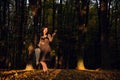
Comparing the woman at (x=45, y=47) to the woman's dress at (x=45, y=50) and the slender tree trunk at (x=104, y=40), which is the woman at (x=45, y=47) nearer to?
the woman's dress at (x=45, y=50)

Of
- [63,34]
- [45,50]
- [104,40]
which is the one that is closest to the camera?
[45,50]

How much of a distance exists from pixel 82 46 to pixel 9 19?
2382 cm

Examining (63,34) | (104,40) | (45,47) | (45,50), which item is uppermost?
(63,34)

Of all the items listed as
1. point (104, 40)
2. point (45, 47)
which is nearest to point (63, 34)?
point (104, 40)

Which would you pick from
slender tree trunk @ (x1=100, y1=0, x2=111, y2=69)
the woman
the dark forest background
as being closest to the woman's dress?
the woman

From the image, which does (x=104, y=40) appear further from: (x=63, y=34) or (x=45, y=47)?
(x=63, y=34)

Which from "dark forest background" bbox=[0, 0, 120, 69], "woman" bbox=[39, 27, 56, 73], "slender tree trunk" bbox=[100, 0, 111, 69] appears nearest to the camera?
"woman" bbox=[39, 27, 56, 73]

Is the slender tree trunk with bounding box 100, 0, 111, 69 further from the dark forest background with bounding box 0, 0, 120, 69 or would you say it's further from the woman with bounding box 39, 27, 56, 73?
the dark forest background with bounding box 0, 0, 120, 69

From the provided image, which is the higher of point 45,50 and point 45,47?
point 45,47

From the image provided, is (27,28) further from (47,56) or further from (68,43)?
(47,56)

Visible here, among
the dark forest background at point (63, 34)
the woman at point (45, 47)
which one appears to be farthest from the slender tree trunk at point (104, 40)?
the dark forest background at point (63, 34)

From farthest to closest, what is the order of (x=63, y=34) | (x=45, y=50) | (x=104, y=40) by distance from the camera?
(x=63, y=34) → (x=104, y=40) → (x=45, y=50)

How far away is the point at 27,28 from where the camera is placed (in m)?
43.1

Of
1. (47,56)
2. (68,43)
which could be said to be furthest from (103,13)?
(68,43)
